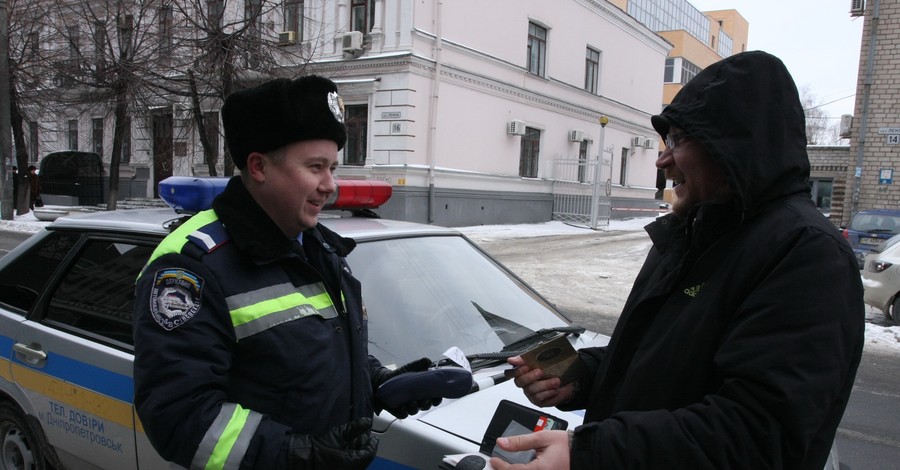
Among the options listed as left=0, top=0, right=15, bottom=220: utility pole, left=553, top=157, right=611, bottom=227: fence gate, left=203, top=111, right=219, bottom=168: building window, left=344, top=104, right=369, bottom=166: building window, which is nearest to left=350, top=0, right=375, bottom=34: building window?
left=344, top=104, right=369, bottom=166: building window

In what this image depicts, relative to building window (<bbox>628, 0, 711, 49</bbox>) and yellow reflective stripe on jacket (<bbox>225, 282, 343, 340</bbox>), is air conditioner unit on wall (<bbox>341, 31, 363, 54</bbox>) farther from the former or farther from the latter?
building window (<bbox>628, 0, 711, 49</bbox>)

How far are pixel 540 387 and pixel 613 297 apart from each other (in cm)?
823

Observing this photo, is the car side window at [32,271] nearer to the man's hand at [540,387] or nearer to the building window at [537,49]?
the man's hand at [540,387]

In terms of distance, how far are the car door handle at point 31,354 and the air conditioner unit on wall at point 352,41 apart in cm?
1630

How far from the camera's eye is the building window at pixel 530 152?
2295 cm

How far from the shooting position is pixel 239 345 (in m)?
1.47

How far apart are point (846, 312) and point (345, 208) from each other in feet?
8.03

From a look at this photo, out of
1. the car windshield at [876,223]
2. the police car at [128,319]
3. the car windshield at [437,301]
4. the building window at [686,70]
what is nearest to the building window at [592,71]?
the car windshield at [876,223]

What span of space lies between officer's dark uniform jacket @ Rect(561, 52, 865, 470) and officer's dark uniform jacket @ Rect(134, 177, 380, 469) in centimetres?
67

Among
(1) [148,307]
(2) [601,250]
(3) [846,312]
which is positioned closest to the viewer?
(3) [846,312]

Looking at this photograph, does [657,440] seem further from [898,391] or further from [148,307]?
[898,391]

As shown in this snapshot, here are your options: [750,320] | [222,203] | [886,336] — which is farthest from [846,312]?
[886,336]

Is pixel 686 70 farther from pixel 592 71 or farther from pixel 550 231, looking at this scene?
pixel 550 231

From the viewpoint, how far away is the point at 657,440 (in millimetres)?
1201
